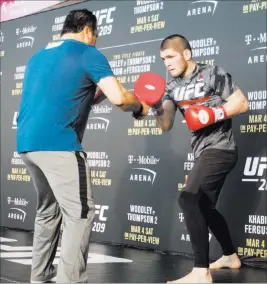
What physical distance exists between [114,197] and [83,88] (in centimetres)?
277

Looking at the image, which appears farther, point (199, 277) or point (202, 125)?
point (202, 125)

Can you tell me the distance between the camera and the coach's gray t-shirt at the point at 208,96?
3.82m

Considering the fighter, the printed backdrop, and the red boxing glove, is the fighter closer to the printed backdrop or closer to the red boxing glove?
the red boxing glove

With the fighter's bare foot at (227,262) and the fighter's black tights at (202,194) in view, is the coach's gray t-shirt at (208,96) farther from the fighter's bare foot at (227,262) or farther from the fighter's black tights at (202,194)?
the fighter's bare foot at (227,262)

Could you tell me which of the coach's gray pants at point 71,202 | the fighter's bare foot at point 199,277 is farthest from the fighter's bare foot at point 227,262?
the coach's gray pants at point 71,202

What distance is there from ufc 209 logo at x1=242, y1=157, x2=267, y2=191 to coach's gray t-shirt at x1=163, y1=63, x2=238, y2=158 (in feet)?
2.30

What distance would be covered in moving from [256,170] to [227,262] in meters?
0.74

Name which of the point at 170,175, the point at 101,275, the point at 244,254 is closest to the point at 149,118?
the point at 170,175

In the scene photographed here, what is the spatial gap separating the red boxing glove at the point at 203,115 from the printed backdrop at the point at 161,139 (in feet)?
3.32

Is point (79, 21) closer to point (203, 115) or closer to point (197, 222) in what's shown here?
point (203, 115)

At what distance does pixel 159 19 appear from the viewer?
5.39 meters

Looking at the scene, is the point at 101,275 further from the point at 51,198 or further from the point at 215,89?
the point at 215,89

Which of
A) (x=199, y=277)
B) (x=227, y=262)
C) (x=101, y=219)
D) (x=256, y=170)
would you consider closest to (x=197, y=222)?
(x=199, y=277)

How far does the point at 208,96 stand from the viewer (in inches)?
153
